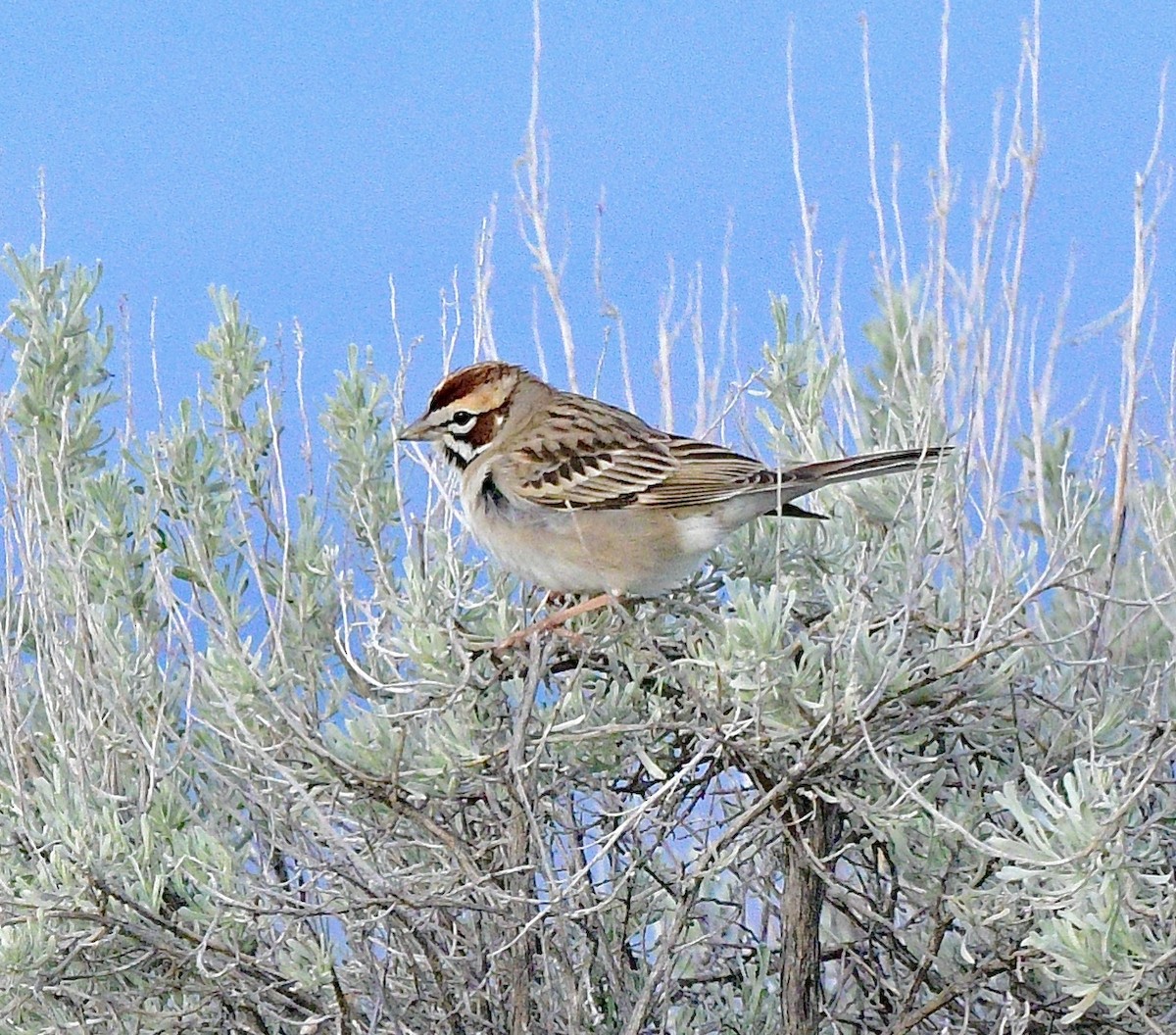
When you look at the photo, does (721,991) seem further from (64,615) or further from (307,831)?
(64,615)

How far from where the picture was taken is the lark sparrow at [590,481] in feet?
12.0

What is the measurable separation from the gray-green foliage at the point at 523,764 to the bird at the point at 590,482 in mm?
105

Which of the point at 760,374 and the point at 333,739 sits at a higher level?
the point at 760,374

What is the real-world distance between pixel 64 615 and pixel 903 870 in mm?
2101

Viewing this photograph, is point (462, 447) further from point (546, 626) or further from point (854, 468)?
point (854, 468)

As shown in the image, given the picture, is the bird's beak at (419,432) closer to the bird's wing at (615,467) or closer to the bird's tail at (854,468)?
the bird's wing at (615,467)

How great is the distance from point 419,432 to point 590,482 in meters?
0.42

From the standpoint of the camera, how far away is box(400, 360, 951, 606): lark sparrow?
3.66 metres

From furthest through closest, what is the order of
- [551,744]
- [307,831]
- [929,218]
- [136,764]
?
[929,218]
[136,764]
[307,831]
[551,744]

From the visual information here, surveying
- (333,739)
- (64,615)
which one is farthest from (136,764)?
(333,739)

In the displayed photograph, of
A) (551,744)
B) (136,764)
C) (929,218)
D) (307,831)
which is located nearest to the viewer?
(551,744)

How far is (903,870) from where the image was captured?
368 cm

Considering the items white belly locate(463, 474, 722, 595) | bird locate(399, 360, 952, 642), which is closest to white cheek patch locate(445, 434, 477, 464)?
bird locate(399, 360, 952, 642)

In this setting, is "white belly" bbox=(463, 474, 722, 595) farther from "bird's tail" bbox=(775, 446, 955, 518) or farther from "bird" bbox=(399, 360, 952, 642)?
"bird's tail" bbox=(775, 446, 955, 518)
